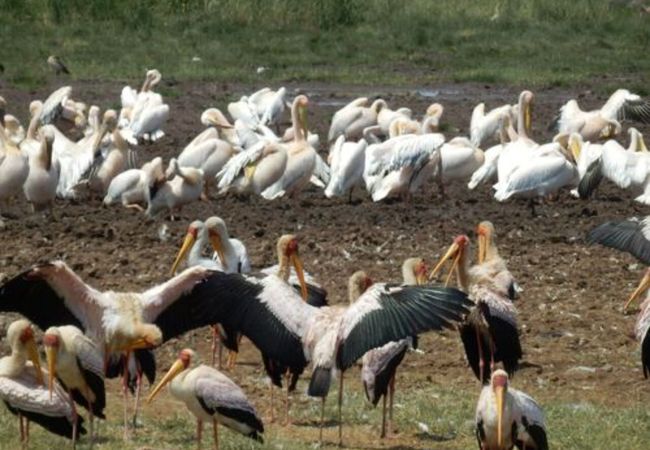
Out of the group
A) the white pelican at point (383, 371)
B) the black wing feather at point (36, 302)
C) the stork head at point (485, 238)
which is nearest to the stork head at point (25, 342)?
the black wing feather at point (36, 302)

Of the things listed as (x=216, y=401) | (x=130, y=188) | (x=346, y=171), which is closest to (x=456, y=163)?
(x=346, y=171)

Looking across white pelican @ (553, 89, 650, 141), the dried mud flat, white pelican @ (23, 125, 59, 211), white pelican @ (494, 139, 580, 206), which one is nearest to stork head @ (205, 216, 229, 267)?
the dried mud flat

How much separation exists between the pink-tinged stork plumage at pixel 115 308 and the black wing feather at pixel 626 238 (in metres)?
2.86

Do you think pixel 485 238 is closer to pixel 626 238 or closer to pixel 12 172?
pixel 626 238

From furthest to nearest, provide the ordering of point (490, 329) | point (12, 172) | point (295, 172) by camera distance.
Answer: point (295, 172)
point (12, 172)
point (490, 329)

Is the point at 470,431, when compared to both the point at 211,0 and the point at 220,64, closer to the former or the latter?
the point at 220,64

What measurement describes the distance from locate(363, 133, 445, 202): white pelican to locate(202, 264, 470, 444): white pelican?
288 inches

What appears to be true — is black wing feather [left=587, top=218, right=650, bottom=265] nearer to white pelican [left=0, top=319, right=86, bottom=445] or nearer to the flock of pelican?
white pelican [left=0, top=319, right=86, bottom=445]

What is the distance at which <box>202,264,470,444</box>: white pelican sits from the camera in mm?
8211

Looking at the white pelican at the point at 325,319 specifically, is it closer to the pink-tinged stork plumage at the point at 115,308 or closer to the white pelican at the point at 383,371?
the pink-tinged stork plumage at the point at 115,308

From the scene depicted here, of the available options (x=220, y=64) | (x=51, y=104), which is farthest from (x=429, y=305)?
(x=220, y=64)

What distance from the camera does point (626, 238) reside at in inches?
419

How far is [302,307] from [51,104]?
1229 cm

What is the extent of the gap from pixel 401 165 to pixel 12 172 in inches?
144
